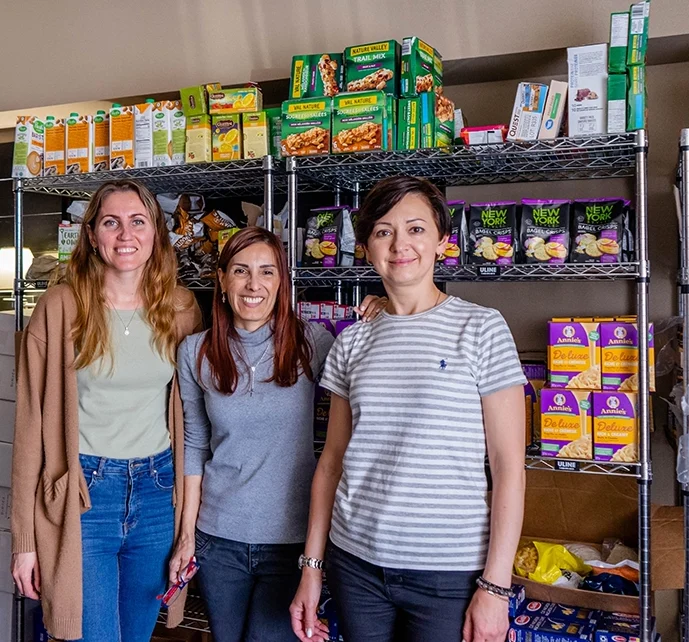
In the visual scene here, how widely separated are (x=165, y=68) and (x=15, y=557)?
81.3 inches

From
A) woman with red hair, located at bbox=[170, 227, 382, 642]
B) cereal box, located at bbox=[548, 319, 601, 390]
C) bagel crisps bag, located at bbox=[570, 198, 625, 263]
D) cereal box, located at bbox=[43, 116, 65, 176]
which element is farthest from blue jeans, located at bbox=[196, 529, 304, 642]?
cereal box, located at bbox=[43, 116, 65, 176]

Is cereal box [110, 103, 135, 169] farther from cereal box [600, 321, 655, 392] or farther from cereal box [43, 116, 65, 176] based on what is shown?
cereal box [600, 321, 655, 392]

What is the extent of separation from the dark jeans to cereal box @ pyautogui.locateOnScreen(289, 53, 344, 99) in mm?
1611

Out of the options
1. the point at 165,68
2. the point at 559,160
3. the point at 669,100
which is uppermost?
the point at 165,68

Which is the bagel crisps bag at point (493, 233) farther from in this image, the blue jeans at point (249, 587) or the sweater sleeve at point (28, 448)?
the sweater sleeve at point (28, 448)

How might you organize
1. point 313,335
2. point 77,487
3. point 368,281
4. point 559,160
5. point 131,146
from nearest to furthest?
point 77,487, point 313,335, point 559,160, point 131,146, point 368,281

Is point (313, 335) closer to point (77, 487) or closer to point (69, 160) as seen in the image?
point (77, 487)

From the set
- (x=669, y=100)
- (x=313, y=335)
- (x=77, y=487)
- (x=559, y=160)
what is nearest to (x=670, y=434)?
(x=559, y=160)

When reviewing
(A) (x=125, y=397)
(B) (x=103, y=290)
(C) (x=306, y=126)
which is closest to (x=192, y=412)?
(A) (x=125, y=397)

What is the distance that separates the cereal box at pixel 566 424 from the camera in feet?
7.22

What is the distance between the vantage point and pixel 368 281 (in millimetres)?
3061

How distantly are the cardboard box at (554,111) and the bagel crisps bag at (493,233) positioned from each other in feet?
0.78

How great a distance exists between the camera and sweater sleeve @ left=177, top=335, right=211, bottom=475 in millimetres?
2008

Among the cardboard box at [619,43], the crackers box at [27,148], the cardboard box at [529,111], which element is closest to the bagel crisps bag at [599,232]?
the cardboard box at [529,111]
